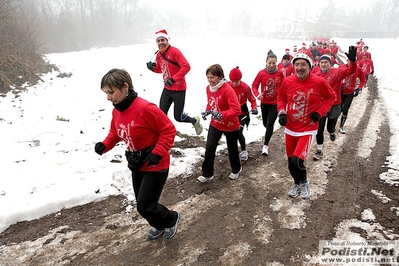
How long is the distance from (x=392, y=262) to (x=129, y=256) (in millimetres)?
3034

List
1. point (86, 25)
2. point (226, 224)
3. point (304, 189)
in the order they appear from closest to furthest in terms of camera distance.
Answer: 1. point (226, 224)
2. point (304, 189)
3. point (86, 25)

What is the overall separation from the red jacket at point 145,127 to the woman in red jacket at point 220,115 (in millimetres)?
1474

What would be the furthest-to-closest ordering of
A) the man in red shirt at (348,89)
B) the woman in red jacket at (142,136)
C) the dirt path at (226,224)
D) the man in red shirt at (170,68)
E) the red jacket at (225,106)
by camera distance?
the man in red shirt at (348,89)
the man in red shirt at (170,68)
the red jacket at (225,106)
the dirt path at (226,224)
the woman in red jacket at (142,136)

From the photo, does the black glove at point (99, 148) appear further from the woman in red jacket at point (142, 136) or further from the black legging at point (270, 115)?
the black legging at point (270, 115)

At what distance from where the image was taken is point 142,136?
2.87 meters

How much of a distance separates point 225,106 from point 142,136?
6.43 ft

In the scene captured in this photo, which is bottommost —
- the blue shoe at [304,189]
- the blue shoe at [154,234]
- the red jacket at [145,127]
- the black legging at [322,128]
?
the blue shoe at [154,234]

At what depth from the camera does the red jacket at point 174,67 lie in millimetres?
5586

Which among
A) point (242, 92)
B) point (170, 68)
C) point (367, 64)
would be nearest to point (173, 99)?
point (170, 68)

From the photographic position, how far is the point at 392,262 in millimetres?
3016

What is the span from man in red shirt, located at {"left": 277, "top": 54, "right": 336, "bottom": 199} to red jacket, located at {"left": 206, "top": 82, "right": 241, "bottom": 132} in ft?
2.37

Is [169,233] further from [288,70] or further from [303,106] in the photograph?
[288,70]

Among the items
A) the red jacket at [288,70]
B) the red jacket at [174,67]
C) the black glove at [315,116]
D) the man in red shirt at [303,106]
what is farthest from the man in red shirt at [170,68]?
the red jacket at [288,70]

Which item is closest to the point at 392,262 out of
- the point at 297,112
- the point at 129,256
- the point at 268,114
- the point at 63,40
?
the point at 297,112
